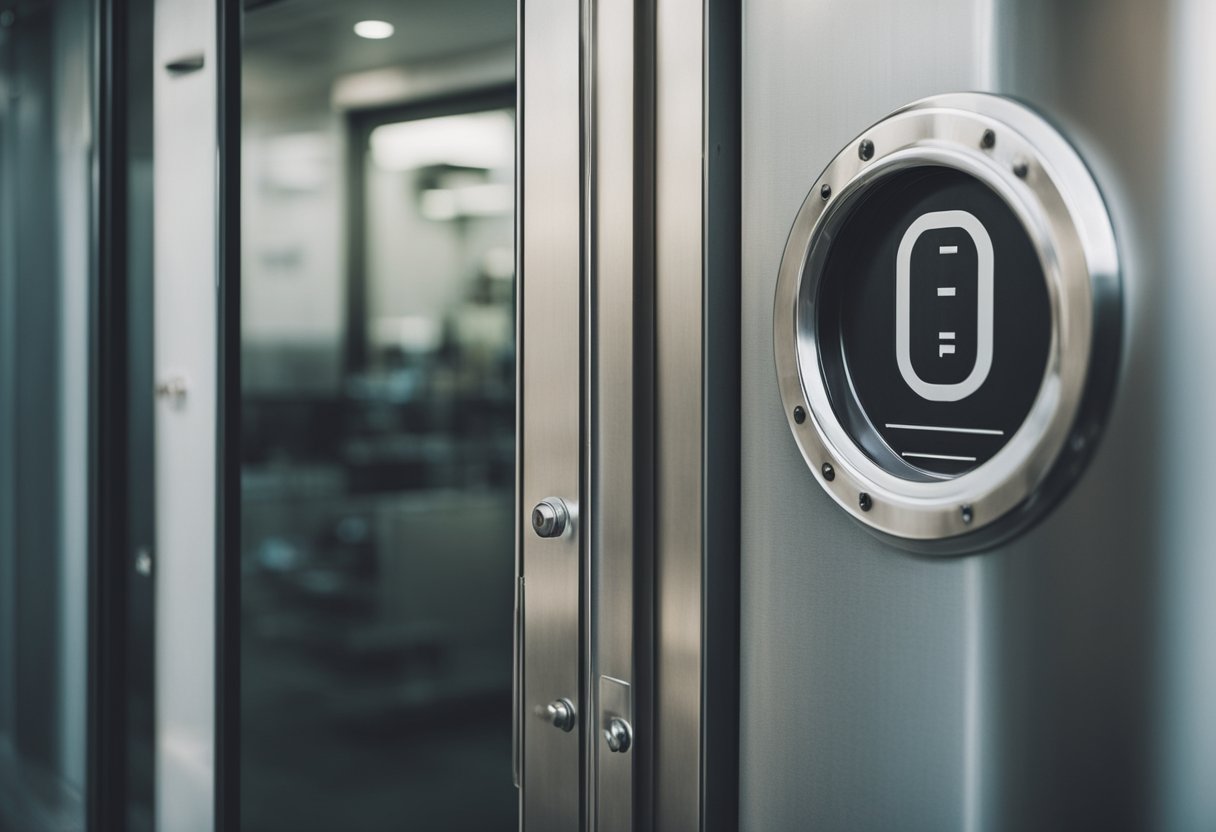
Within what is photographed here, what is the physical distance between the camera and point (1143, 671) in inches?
30.5

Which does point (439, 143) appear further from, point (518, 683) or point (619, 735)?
point (619, 735)

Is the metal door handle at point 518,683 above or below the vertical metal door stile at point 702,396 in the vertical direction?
below

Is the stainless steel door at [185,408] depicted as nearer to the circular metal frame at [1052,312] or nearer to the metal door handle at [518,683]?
the metal door handle at [518,683]

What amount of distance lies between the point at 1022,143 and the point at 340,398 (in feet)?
15.2

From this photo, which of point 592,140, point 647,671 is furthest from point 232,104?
point 647,671

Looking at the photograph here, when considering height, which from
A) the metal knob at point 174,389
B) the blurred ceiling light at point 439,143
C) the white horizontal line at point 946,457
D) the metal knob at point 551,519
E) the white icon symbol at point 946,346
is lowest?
the metal knob at point 551,519

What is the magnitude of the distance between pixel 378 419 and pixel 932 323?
425 centimetres

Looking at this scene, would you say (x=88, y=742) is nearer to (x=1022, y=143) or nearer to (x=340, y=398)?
(x=1022, y=143)

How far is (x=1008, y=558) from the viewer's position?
0.84m

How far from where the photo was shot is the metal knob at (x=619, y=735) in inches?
45.8

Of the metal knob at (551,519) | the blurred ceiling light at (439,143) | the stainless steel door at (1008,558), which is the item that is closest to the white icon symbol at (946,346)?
the stainless steel door at (1008,558)

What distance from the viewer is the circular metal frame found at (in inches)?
30.6

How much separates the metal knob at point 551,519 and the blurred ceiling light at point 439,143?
3654mm

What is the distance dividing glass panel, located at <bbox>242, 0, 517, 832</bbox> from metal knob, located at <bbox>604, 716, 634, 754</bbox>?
1.29 ft
